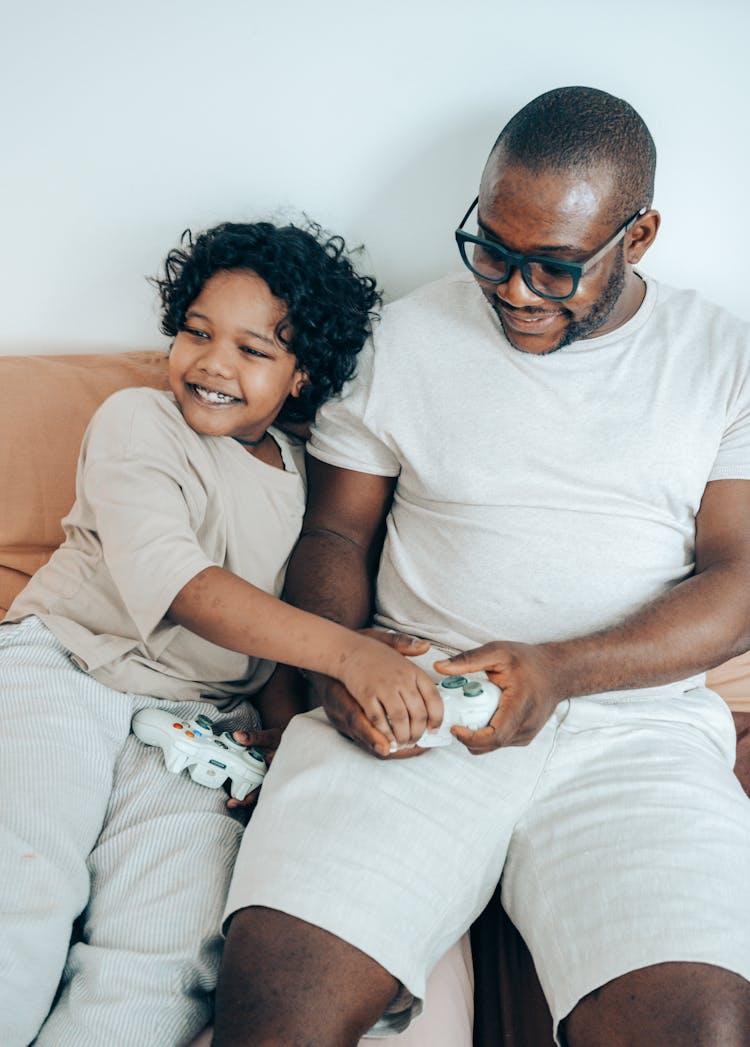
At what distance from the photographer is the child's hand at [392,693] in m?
1.22

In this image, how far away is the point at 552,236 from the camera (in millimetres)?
1347

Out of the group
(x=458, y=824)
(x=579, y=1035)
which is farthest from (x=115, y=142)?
(x=579, y=1035)

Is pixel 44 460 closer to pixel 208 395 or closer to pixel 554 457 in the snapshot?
pixel 208 395

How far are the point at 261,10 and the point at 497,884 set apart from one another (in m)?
1.52

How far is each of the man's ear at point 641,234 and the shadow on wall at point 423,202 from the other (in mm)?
413

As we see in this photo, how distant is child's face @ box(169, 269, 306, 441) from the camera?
4.91ft

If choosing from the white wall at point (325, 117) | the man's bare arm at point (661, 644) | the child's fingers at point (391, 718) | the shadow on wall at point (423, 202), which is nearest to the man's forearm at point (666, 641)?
the man's bare arm at point (661, 644)

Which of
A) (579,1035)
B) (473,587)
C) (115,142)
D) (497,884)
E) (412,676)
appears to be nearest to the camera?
(579,1035)

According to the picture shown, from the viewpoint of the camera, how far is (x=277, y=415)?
5.61 feet

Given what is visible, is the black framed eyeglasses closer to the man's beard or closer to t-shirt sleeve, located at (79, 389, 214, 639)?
the man's beard

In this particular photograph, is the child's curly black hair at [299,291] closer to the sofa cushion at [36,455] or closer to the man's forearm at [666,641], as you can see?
the sofa cushion at [36,455]

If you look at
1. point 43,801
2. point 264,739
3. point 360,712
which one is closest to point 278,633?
point 360,712

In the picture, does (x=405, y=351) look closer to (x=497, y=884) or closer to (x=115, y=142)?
(x=115, y=142)

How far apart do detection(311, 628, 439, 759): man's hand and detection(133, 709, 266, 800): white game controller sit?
15cm
